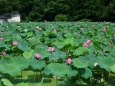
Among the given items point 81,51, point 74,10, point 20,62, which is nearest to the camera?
point 20,62

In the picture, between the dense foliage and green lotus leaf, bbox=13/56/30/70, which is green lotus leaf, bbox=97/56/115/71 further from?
the dense foliage

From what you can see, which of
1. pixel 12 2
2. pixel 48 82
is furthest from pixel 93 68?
pixel 12 2

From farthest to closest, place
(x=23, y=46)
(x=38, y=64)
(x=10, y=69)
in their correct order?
(x=23, y=46) → (x=38, y=64) → (x=10, y=69)

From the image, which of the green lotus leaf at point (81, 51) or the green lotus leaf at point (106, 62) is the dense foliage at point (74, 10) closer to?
the green lotus leaf at point (81, 51)

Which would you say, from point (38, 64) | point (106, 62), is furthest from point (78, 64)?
point (38, 64)

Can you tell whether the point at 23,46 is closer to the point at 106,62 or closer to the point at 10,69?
the point at 106,62

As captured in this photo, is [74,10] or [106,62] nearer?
[106,62]

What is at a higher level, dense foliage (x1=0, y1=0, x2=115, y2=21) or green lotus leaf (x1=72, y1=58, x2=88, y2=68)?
green lotus leaf (x1=72, y1=58, x2=88, y2=68)

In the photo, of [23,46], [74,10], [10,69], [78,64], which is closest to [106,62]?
[78,64]

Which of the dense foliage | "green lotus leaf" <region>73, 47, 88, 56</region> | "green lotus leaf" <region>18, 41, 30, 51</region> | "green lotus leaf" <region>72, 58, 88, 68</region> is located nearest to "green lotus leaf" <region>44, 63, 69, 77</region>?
"green lotus leaf" <region>72, 58, 88, 68</region>

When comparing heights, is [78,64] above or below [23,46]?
above

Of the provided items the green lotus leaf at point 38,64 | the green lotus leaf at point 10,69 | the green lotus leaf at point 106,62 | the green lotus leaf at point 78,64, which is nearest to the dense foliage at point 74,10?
the green lotus leaf at point 38,64

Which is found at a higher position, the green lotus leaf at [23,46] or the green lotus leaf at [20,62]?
the green lotus leaf at [20,62]

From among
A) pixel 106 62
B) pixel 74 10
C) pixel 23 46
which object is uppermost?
pixel 106 62
